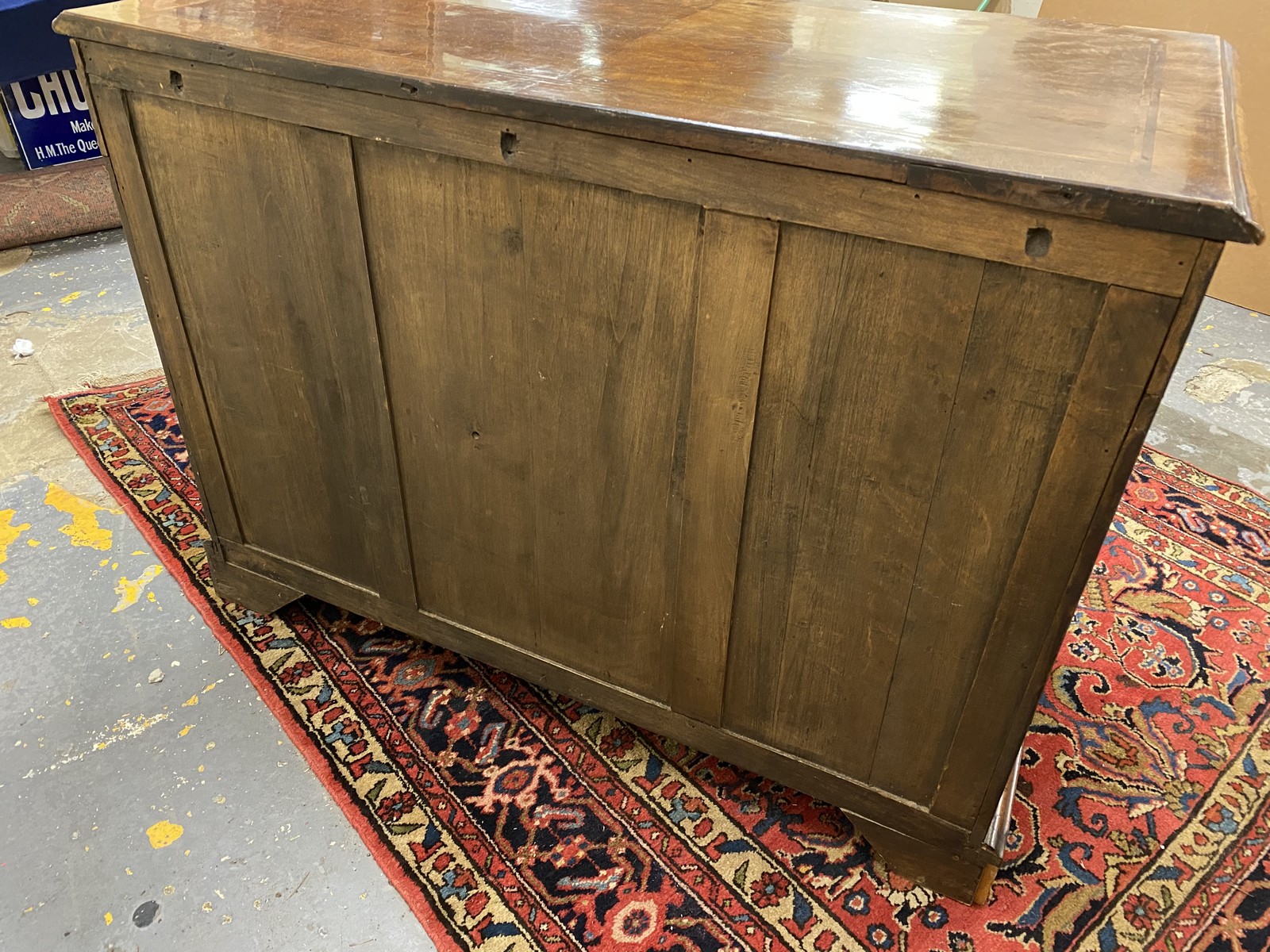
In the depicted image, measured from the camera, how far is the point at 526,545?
143cm

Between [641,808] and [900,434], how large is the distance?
0.77 m

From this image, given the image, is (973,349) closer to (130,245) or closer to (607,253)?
(607,253)

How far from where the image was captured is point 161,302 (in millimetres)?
1502

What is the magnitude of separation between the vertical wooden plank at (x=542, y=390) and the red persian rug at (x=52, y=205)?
2344 mm

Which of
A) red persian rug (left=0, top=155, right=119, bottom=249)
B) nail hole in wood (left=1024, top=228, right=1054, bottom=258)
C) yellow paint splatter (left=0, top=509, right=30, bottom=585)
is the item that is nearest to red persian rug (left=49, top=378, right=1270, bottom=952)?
yellow paint splatter (left=0, top=509, right=30, bottom=585)

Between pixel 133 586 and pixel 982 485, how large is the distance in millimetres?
1647

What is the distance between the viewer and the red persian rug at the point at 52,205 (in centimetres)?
311

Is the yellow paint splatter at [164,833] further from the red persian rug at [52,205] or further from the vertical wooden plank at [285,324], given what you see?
the red persian rug at [52,205]

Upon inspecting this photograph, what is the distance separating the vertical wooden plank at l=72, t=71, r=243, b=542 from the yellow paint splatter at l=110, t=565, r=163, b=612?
9.3 inches

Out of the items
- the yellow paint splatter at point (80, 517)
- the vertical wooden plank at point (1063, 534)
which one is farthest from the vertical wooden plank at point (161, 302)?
the vertical wooden plank at point (1063, 534)

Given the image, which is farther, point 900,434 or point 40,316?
point 40,316

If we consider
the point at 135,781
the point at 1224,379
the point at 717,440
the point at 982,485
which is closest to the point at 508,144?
the point at 717,440

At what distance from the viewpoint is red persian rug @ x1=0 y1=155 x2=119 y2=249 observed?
3107 mm

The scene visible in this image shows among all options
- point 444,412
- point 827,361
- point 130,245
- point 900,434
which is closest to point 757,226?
point 827,361
